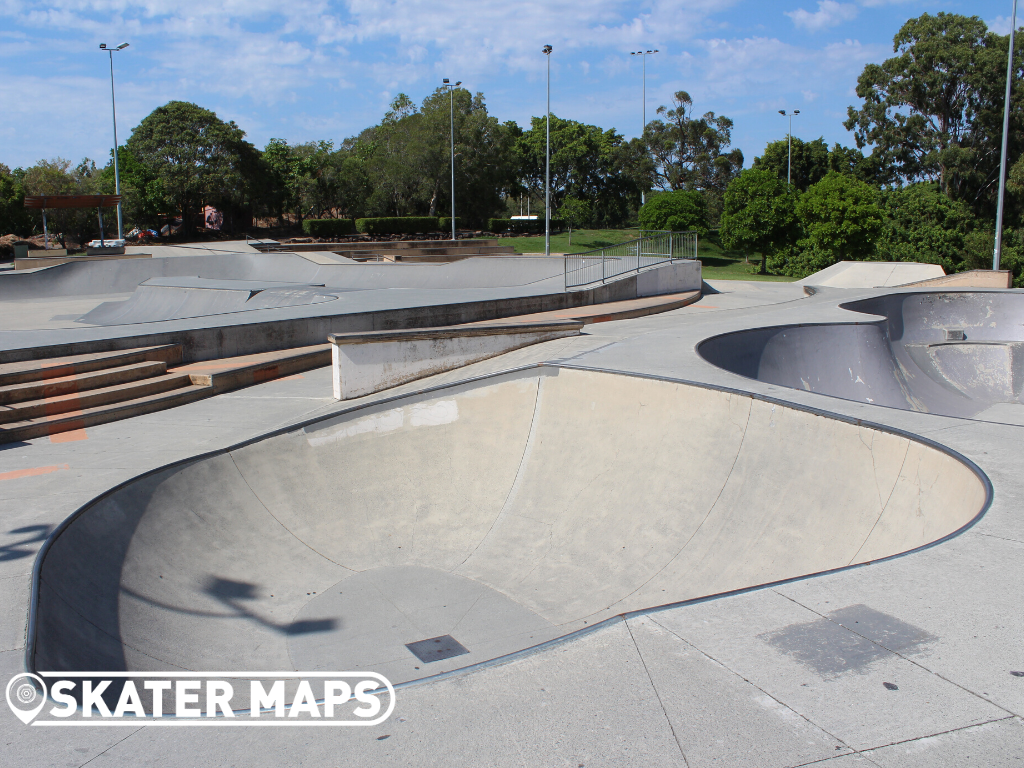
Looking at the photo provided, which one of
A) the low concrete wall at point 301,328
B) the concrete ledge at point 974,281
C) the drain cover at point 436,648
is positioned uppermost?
the concrete ledge at point 974,281

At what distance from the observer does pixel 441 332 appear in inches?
432

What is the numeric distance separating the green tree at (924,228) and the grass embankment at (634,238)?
6802 millimetres

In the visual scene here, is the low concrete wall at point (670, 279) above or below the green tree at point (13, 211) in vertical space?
below

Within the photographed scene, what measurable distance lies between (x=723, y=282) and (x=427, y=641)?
23.2 m

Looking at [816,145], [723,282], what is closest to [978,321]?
[723,282]

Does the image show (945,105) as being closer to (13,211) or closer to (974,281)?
(974,281)

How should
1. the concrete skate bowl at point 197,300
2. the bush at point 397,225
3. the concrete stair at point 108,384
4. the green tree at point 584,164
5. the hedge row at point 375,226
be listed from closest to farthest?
1. the concrete stair at point 108,384
2. the concrete skate bowl at point 197,300
3. the bush at point 397,225
4. the hedge row at point 375,226
5. the green tree at point 584,164

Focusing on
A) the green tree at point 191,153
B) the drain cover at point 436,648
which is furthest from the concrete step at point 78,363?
the green tree at point 191,153

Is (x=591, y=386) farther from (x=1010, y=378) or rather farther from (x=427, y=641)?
(x=1010, y=378)

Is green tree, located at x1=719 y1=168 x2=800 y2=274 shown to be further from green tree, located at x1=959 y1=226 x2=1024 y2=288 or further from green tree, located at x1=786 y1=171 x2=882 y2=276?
green tree, located at x1=959 y1=226 x2=1024 y2=288

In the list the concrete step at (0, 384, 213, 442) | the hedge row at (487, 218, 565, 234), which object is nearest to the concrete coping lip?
the concrete step at (0, 384, 213, 442)

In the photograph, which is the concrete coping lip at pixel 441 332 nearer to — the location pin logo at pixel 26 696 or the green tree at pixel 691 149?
the location pin logo at pixel 26 696

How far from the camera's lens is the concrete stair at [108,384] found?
9.03 metres

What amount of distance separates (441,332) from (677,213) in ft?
91.0
